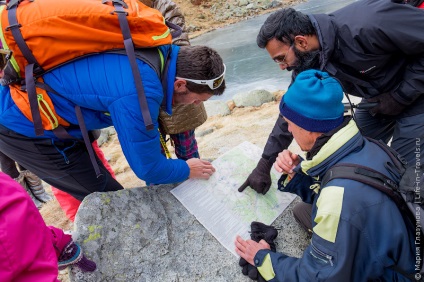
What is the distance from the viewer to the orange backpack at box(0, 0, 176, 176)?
5.94ft

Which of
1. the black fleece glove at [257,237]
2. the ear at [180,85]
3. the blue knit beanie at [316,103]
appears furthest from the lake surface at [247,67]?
the blue knit beanie at [316,103]

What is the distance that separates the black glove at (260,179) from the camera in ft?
8.73

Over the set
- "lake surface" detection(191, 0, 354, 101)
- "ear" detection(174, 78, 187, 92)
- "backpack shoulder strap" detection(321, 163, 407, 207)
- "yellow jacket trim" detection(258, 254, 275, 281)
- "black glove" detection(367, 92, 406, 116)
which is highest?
"ear" detection(174, 78, 187, 92)

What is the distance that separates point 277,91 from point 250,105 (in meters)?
0.97

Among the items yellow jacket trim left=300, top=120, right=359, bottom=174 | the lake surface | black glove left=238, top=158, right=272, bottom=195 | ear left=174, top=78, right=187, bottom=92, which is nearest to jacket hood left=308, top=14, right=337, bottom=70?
black glove left=238, top=158, right=272, bottom=195

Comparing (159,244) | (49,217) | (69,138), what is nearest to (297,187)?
(159,244)

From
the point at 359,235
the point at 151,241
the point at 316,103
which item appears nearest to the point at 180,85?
the point at 316,103

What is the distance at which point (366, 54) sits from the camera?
2578 millimetres

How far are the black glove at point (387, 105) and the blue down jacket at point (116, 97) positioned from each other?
1.86 meters

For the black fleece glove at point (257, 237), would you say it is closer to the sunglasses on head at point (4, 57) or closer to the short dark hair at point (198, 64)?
the short dark hair at point (198, 64)

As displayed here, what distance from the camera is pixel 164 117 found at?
3.06m

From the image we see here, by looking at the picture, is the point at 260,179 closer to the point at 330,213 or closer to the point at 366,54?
the point at 330,213

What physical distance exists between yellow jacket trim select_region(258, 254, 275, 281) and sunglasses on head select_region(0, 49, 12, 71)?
1932mm

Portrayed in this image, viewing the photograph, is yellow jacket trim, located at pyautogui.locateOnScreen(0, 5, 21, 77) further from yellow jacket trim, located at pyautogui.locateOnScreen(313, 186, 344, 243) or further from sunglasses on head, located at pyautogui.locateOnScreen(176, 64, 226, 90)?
yellow jacket trim, located at pyautogui.locateOnScreen(313, 186, 344, 243)
